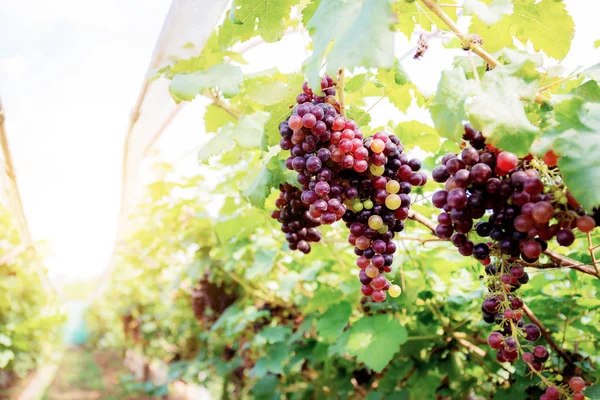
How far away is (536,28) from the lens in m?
1.24

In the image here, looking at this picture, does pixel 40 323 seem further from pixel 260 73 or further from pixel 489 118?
pixel 489 118

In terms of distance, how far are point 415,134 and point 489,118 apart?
68cm

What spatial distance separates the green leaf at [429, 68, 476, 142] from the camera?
905 millimetres

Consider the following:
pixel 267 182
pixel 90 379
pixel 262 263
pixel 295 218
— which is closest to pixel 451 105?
pixel 267 182

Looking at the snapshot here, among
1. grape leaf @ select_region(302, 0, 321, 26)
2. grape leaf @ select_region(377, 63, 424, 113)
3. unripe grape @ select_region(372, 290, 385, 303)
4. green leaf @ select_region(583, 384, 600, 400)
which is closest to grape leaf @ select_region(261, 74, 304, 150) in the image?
→ grape leaf @ select_region(302, 0, 321, 26)

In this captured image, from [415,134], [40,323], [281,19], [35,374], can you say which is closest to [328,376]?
[415,134]

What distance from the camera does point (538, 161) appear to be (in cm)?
89

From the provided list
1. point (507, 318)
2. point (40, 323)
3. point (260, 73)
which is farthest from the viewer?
point (40, 323)

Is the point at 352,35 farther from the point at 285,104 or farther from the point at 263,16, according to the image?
the point at 263,16

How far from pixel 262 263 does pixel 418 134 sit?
1.35 metres

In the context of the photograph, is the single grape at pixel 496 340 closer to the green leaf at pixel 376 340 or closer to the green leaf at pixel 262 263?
the green leaf at pixel 376 340

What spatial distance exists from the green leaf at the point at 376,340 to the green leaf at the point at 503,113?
115 centimetres

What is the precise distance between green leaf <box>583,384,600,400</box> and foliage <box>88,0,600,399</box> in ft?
0.44

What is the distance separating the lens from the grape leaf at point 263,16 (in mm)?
1299
